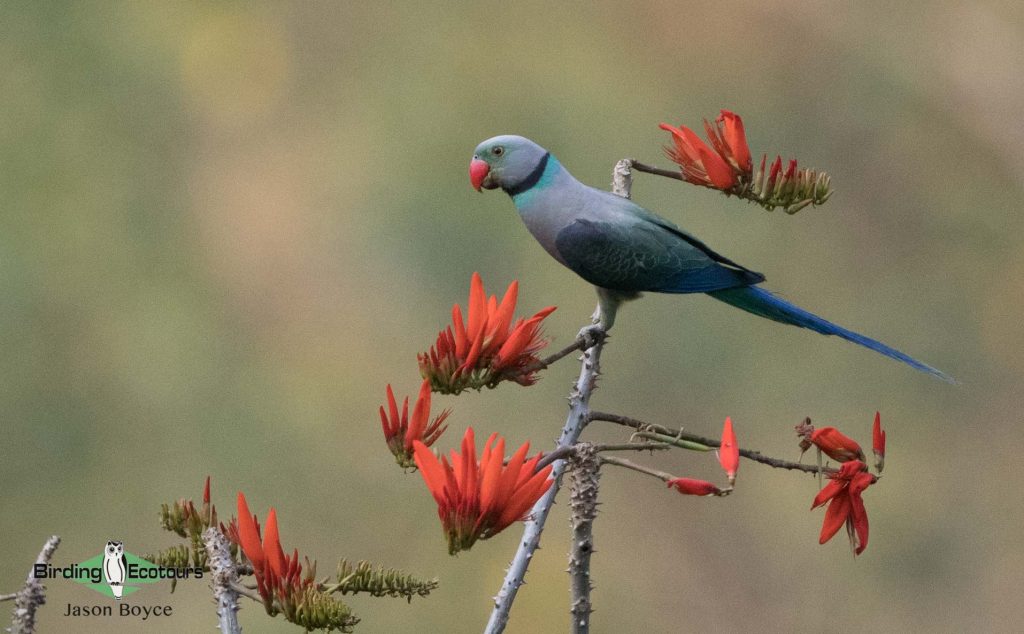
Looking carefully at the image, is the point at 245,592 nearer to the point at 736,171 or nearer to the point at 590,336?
the point at 590,336

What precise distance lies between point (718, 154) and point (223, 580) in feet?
1.50

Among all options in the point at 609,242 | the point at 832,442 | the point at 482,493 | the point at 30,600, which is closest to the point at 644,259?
the point at 609,242

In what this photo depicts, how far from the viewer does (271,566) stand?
633 millimetres

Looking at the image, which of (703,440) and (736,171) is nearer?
(703,440)

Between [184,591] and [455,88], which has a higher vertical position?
[455,88]

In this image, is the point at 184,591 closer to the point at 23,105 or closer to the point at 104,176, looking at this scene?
the point at 104,176

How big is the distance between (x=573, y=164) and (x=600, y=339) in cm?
208

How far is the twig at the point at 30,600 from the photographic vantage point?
1.88 ft

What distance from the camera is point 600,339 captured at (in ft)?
2.79

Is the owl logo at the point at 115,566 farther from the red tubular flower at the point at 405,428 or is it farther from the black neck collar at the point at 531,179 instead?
the black neck collar at the point at 531,179

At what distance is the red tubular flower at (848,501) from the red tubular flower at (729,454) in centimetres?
8

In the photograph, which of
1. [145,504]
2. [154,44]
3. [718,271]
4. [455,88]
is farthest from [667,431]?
[154,44]

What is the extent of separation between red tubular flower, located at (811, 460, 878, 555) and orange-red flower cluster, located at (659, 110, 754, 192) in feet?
0.79

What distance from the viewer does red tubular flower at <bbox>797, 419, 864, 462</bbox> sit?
73 centimetres
